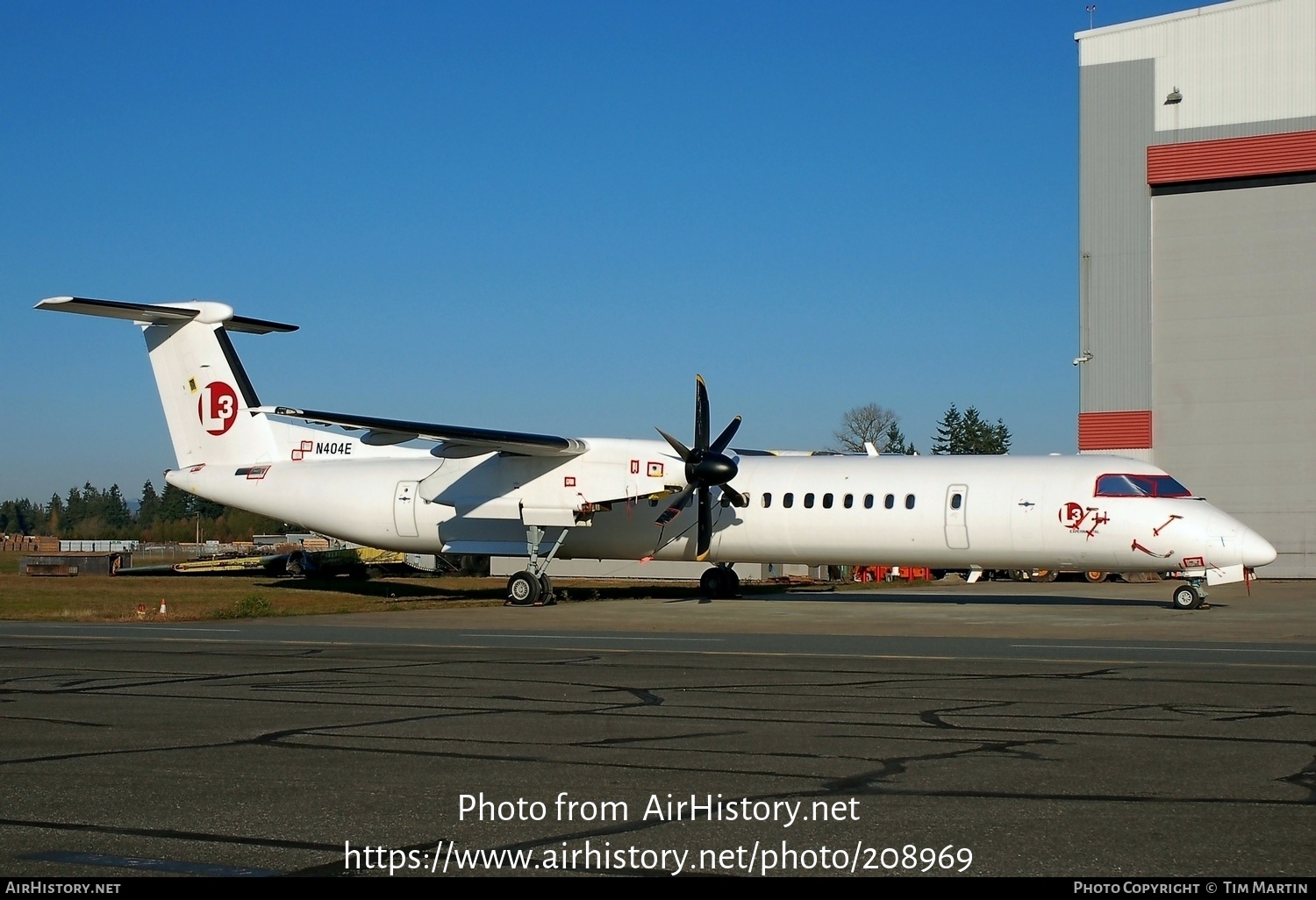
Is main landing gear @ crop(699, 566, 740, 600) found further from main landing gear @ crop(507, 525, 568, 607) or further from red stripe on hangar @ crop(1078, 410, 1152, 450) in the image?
red stripe on hangar @ crop(1078, 410, 1152, 450)

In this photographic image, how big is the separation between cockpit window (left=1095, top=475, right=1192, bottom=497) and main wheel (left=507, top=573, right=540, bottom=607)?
41.9ft

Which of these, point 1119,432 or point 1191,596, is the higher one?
point 1119,432

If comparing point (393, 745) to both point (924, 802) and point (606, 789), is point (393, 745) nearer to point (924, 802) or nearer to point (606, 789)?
point (606, 789)

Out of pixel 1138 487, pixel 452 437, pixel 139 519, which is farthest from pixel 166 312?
pixel 139 519

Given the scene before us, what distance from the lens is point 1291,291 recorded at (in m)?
48.1

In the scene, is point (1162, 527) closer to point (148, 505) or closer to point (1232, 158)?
point (1232, 158)

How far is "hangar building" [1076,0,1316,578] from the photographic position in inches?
1870

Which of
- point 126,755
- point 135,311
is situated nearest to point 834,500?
point 135,311

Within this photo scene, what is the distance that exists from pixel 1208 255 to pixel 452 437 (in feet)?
113

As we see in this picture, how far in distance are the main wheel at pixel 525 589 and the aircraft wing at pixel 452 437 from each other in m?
2.95

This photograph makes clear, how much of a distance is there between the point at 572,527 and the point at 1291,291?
32377mm

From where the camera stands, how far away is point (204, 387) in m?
33.1

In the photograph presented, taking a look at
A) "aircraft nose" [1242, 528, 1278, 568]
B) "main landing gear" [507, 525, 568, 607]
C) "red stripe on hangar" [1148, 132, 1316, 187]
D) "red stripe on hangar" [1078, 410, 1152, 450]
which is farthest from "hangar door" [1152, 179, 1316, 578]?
"main landing gear" [507, 525, 568, 607]

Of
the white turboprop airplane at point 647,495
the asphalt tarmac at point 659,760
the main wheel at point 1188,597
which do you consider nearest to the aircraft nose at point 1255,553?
the white turboprop airplane at point 647,495
